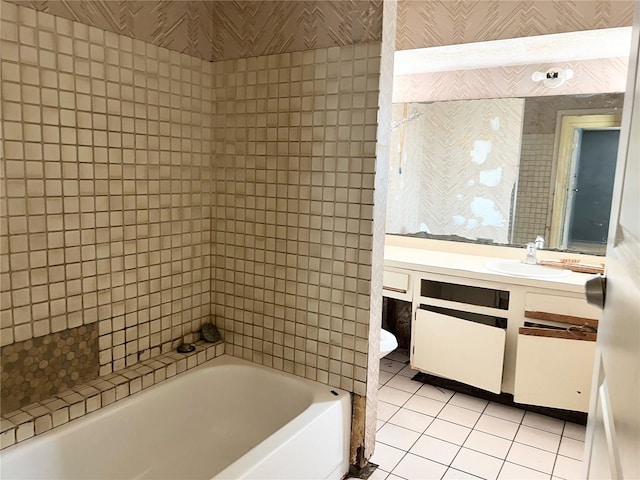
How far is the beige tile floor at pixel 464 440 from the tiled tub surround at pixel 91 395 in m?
0.98

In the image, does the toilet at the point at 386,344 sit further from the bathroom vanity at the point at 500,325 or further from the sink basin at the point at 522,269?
the sink basin at the point at 522,269

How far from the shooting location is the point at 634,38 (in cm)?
87

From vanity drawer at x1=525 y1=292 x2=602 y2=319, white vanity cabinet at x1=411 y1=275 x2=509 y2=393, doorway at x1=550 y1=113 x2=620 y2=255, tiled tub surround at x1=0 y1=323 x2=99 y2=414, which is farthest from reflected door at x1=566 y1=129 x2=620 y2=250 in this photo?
tiled tub surround at x1=0 y1=323 x2=99 y2=414

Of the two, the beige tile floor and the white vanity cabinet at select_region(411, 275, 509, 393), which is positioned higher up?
the white vanity cabinet at select_region(411, 275, 509, 393)

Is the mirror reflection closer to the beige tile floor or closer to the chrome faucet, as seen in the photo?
the chrome faucet

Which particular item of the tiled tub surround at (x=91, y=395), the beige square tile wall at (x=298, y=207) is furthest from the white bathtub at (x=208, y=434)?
the beige square tile wall at (x=298, y=207)

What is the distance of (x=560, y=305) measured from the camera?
95.9 inches

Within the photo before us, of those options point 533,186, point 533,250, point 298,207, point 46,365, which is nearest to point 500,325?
point 533,250

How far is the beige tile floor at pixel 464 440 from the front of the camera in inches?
83.0

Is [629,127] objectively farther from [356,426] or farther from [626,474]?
[356,426]

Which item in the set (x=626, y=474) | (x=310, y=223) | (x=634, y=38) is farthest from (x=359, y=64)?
(x=626, y=474)

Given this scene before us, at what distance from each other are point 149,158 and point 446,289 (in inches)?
71.7

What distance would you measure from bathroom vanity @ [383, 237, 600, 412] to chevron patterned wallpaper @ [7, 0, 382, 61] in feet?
4.94

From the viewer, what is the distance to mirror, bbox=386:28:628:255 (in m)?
2.68
